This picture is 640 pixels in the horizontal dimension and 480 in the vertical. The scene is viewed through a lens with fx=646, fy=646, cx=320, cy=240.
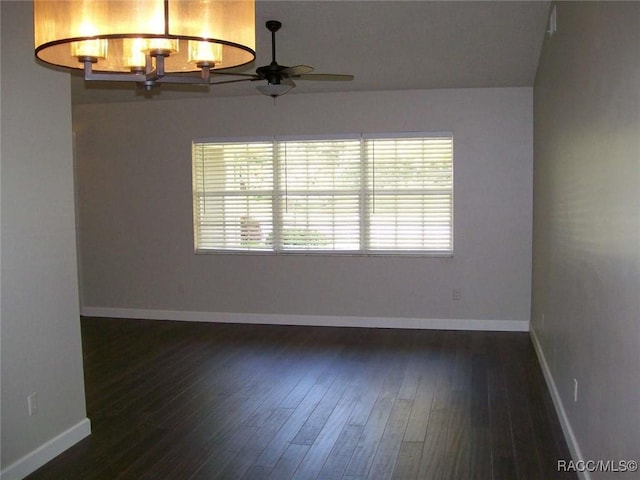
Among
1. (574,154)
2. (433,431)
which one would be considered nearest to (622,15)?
(574,154)

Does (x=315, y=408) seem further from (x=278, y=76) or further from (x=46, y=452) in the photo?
(x=278, y=76)

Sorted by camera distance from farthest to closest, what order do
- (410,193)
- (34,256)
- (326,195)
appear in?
(326,195)
(410,193)
(34,256)

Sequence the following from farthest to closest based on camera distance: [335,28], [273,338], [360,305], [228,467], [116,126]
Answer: [116,126]
[360,305]
[273,338]
[335,28]
[228,467]

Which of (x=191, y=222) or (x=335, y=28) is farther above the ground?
(x=335, y=28)

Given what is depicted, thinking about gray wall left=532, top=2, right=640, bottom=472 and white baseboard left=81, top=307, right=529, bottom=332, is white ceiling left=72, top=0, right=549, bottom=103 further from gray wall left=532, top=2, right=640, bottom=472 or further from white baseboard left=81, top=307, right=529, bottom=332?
white baseboard left=81, top=307, right=529, bottom=332

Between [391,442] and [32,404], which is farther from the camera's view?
[391,442]

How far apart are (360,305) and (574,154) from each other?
12.0ft

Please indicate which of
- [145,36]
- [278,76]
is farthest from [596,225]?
[278,76]

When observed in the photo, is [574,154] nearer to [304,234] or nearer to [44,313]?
[44,313]

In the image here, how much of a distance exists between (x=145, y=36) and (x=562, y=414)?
3328 mm

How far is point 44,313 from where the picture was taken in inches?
137

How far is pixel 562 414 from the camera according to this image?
3885mm

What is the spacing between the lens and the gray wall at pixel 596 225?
220 cm

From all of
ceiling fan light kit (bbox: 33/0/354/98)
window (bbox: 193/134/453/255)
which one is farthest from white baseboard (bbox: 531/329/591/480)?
ceiling fan light kit (bbox: 33/0/354/98)
